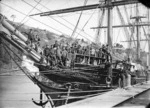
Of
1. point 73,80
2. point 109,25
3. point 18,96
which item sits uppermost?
point 109,25

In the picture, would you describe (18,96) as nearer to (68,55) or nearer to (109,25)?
(68,55)

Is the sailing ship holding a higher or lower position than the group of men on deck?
lower

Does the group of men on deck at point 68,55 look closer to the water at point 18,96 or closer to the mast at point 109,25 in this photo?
the mast at point 109,25

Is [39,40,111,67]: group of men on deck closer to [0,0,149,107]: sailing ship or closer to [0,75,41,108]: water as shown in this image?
[0,0,149,107]: sailing ship

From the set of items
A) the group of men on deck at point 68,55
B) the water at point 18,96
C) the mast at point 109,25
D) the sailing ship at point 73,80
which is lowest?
the water at point 18,96

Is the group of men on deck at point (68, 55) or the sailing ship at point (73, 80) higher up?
the group of men on deck at point (68, 55)

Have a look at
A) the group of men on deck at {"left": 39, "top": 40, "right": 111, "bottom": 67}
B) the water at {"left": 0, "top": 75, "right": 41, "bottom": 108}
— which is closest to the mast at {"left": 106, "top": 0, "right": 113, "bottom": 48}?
the group of men on deck at {"left": 39, "top": 40, "right": 111, "bottom": 67}

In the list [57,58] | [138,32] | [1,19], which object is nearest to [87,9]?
[57,58]

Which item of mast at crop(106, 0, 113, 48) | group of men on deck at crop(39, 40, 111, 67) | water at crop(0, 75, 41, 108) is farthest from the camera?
water at crop(0, 75, 41, 108)

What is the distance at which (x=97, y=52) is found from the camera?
13.3 metres

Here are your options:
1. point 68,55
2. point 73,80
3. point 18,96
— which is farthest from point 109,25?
point 18,96

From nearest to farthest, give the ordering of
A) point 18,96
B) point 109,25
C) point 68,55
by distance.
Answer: point 68,55 → point 109,25 → point 18,96

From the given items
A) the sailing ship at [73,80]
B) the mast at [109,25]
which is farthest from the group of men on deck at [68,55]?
the mast at [109,25]

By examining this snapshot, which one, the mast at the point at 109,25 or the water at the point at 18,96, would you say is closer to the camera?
the mast at the point at 109,25
